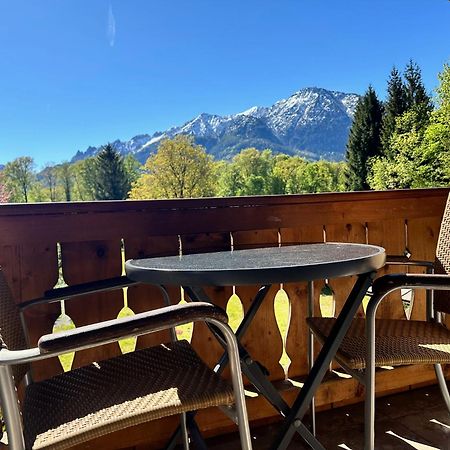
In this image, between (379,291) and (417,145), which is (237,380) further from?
(417,145)

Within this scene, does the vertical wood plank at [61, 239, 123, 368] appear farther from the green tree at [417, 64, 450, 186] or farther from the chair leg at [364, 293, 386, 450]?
the green tree at [417, 64, 450, 186]

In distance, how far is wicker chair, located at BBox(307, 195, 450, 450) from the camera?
3.72ft

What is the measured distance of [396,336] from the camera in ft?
4.62

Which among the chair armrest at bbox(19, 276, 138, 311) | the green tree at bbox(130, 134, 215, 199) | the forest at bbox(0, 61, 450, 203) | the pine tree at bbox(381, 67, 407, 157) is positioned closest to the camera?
the chair armrest at bbox(19, 276, 138, 311)

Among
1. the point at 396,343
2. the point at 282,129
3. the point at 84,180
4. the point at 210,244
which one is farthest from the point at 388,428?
the point at 282,129

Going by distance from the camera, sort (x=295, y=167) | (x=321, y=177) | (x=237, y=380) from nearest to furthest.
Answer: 1. (x=237, y=380)
2. (x=321, y=177)
3. (x=295, y=167)

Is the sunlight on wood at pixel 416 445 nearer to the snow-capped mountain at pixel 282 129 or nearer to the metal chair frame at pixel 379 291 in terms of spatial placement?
the metal chair frame at pixel 379 291

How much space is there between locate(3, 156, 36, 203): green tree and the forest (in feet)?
0.26

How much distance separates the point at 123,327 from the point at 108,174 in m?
42.7

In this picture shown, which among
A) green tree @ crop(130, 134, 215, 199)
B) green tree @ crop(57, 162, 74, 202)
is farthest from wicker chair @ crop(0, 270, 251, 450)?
green tree @ crop(57, 162, 74, 202)

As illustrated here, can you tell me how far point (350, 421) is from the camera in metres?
1.89

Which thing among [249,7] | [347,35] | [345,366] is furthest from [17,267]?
[347,35]

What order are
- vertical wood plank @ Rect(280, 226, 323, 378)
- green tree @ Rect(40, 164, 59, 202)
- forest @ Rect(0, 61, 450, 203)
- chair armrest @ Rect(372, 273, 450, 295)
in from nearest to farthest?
1. chair armrest @ Rect(372, 273, 450, 295)
2. vertical wood plank @ Rect(280, 226, 323, 378)
3. forest @ Rect(0, 61, 450, 203)
4. green tree @ Rect(40, 164, 59, 202)

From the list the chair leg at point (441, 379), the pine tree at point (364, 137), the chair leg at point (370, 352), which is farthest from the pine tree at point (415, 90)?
the chair leg at point (370, 352)
